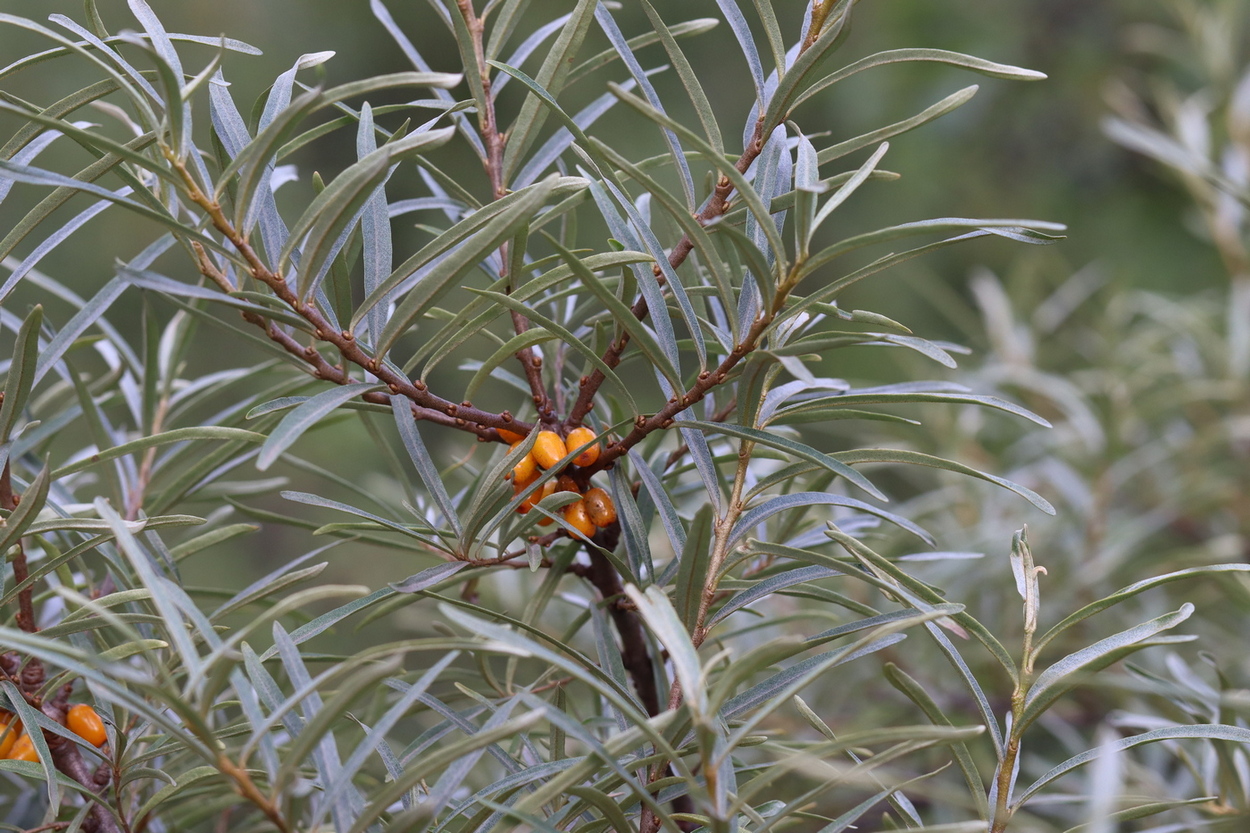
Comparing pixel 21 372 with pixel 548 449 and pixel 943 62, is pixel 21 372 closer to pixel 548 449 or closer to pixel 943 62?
pixel 548 449

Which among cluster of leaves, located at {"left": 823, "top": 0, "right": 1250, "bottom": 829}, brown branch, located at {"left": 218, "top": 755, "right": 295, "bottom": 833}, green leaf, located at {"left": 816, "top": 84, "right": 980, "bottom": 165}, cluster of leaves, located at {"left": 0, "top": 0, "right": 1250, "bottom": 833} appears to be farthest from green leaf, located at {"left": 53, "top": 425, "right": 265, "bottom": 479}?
cluster of leaves, located at {"left": 823, "top": 0, "right": 1250, "bottom": 829}

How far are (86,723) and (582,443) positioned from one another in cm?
22

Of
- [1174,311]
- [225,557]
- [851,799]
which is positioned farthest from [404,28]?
[851,799]

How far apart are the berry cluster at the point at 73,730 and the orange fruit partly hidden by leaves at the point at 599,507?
0.66 ft

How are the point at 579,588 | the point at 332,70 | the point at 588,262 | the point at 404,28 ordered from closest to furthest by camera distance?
the point at 588,262, the point at 579,588, the point at 332,70, the point at 404,28

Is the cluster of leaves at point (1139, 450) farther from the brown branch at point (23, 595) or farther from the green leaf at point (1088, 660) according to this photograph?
the brown branch at point (23, 595)

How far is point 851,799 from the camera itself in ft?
2.12

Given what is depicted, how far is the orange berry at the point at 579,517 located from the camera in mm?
325

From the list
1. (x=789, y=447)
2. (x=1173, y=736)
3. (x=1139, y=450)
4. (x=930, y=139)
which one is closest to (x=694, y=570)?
(x=789, y=447)

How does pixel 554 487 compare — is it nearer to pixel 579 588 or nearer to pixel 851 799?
pixel 579 588

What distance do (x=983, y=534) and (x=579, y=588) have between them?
32 cm

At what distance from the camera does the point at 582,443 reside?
319 mm

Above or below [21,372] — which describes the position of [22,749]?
below

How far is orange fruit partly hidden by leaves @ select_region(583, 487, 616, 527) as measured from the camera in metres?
0.33
